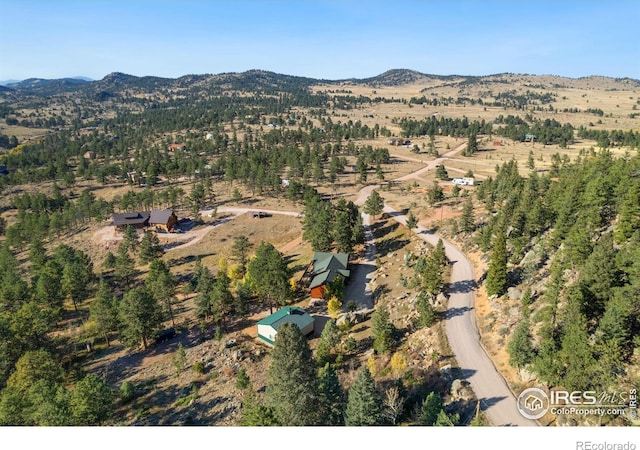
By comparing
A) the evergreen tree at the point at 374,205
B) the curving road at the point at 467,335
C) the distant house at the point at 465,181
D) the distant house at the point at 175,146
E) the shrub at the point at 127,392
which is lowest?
the shrub at the point at 127,392

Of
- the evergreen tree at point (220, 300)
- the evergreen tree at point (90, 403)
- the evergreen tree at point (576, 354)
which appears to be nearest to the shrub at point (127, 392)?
the evergreen tree at point (90, 403)

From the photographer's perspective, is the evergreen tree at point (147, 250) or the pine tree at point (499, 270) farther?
the evergreen tree at point (147, 250)

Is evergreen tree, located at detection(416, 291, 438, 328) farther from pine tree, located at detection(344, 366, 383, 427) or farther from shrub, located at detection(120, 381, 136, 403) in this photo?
shrub, located at detection(120, 381, 136, 403)

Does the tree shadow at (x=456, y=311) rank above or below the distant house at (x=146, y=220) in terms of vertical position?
above

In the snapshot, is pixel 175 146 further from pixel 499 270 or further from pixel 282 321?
pixel 499 270

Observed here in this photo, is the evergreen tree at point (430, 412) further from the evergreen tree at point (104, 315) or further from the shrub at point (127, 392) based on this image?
the evergreen tree at point (104, 315)
